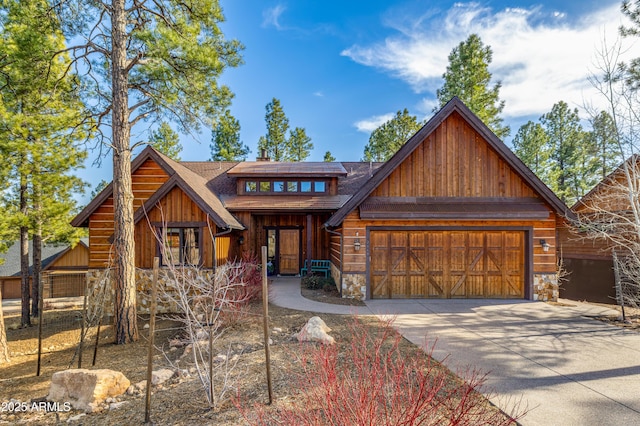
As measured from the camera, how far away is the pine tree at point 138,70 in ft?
23.7

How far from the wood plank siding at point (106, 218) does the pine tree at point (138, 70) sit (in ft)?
11.0

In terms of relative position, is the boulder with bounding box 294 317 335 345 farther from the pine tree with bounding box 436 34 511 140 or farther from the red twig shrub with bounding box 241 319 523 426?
the pine tree with bounding box 436 34 511 140

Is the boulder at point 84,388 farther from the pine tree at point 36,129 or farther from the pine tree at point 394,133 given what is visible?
the pine tree at point 394,133

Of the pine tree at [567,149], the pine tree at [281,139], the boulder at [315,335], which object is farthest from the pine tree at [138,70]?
the pine tree at [567,149]

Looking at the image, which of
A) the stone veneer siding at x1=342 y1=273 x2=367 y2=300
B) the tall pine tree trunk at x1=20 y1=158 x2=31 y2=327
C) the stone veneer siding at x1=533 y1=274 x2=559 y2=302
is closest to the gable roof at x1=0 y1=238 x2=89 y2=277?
the tall pine tree trunk at x1=20 y1=158 x2=31 y2=327

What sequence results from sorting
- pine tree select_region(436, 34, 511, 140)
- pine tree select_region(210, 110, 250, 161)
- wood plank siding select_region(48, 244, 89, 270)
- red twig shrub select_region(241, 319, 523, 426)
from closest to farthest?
1. red twig shrub select_region(241, 319, 523, 426)
2. pine tree select_region(436, 34, 511, 140)
3. wood plank siding select_region(48, 244, 89, 270)
4. pine tree select_region(210, 110, 250, 161)

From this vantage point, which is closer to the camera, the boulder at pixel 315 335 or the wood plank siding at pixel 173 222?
the boulder at pixel 315 335

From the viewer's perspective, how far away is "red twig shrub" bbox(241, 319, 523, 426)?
82.8 inches

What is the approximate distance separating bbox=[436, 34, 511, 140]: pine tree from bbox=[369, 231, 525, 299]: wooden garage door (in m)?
13.4

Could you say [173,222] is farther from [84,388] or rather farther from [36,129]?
[84,388]

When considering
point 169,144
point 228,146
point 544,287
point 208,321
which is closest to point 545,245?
point 544,287

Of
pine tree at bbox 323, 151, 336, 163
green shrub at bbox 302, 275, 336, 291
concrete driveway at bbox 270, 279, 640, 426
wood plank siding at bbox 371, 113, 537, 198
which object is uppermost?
pine tree at bbox 323, 151, 336, 163

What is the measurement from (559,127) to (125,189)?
31520 mm

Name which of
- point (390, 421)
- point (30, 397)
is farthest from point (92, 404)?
point (390, 421)
